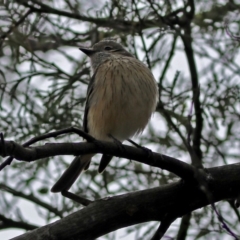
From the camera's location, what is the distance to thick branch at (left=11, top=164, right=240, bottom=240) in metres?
3.79

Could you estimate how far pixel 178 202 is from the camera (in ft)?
12.8

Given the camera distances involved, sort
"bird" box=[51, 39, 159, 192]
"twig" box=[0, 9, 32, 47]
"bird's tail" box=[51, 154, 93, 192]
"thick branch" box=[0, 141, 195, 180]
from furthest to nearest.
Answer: "twig" box=[0, 9, 32, 47] → "bird" box=[51, 39, 159, 192] → "bird's tail" box=[51, 154, 93, 192] → "thick branch" box=[0, 141, 195, 180]

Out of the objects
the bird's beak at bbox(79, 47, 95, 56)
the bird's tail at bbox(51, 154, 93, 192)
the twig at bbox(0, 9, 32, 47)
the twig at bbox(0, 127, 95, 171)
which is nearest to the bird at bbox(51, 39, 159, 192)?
the bird's tail at bbox(51, 154, 93, 192)

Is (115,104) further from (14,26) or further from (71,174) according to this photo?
(14,26)

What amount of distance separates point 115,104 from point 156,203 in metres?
1.58

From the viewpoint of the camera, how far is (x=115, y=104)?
17.4 feet

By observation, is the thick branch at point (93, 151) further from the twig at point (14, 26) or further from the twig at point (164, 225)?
the twig at point (14, 26)

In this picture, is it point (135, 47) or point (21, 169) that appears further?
point (21, 169)

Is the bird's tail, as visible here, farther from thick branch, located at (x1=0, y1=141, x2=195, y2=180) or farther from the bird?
thick branch, located at (x1=0, y1=141, x2=195, y2=180)

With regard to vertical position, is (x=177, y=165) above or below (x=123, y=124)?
below

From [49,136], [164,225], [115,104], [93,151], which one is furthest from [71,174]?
[49,136]

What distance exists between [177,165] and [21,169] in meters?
3.23

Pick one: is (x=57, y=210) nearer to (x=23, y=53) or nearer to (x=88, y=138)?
(x=23, y=53)

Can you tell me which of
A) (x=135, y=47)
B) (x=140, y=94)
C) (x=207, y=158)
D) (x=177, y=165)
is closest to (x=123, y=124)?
(x=140, y=94)
